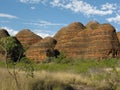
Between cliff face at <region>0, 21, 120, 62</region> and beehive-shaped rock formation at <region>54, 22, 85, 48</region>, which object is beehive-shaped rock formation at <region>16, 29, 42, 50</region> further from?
cliff face at <region>0, 21, 120, 62</region>

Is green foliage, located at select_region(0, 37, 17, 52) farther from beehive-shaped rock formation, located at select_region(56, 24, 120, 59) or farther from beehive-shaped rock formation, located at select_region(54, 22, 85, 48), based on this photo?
beehive-shaped rock formation, located at select_region(54, 22, 85, 48)

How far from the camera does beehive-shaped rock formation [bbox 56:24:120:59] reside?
93938mm

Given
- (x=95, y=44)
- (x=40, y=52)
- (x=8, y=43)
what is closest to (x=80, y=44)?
(x=95, y=44)

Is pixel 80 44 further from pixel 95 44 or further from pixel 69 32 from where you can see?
pixel 69 32

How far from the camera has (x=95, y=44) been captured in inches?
3804

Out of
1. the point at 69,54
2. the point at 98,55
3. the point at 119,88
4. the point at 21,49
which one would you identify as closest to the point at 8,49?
the point at 21,49

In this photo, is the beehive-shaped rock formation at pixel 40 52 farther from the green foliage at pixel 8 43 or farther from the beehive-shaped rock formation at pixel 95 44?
the green foliage at pixel 8 43

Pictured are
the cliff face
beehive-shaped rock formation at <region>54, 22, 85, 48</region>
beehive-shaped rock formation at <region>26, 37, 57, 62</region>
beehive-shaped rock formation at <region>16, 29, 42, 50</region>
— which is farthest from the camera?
beehive-shaped rock formation at <region>16, 29, 42, 50</region>

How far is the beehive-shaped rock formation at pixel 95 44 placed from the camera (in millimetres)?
93938

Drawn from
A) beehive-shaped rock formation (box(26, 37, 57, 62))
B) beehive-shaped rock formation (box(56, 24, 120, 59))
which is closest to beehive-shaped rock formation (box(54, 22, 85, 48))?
beehive-shaped rock formation (box(56, 24, 120, 59))

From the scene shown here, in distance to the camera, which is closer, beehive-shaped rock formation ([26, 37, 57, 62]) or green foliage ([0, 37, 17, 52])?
green foliage ([0, 37, 17, 52])

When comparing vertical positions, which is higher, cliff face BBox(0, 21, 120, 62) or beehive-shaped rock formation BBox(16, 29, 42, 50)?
beehive-shaped rock formation BBox(16, 29, 42, 50)

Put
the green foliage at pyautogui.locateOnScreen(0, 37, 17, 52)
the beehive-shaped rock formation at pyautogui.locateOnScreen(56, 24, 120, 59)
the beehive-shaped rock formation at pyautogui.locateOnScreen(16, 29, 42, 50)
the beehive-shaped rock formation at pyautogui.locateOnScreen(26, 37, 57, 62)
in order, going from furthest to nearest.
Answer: the beehive-shaped rock formation at pyautogui.locateOnScreen(16, 29, 42, 50) → the beehive-shaped rock formation at pyautogui.locateOnScreen(26, 37, 57, 62) → the beehive-shaped rock formation at pyautogui.locateOnScreen(56, 24, 120, 59) → the green foliage at pyautogui.locateOnScreen(0, 37, 17, 52)

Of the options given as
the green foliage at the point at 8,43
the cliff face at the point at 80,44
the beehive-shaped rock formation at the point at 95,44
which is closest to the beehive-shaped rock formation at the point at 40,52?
the cliff face at the point at 80,44
